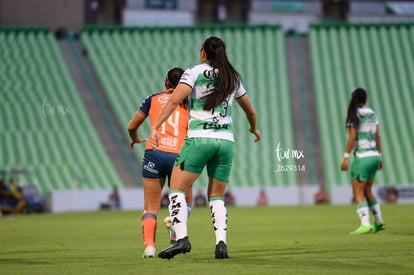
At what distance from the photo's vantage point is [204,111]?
970 centimetres

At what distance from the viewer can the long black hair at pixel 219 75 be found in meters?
9.69

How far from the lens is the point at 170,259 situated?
10055mm

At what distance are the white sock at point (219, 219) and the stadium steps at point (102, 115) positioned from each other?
29.0 metres

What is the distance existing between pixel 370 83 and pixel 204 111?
3793cm

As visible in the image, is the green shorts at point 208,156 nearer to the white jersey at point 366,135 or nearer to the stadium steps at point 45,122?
the white jersey at point 366,135

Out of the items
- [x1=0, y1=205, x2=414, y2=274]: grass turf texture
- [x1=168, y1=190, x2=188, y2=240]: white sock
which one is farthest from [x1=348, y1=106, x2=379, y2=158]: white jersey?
[x1=168, y1=190, x2=188, y2=240]: white sock

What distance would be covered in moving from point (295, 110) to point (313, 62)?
431cm

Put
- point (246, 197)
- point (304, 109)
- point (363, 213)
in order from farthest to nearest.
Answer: point (304, 109)
point (246, 197)
point (363, 213)

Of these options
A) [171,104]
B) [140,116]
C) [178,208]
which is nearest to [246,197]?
[140,116]

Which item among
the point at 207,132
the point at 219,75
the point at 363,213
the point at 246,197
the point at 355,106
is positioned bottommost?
the point at 207,132

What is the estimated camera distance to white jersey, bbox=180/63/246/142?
9.66 meters

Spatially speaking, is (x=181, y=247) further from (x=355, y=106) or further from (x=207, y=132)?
(x=355, y=106)

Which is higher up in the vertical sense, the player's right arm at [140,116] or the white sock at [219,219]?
the player's right arm at [140,116]

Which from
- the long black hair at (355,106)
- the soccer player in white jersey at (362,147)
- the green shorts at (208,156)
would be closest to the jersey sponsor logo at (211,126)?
the green shorts at (208,156)
